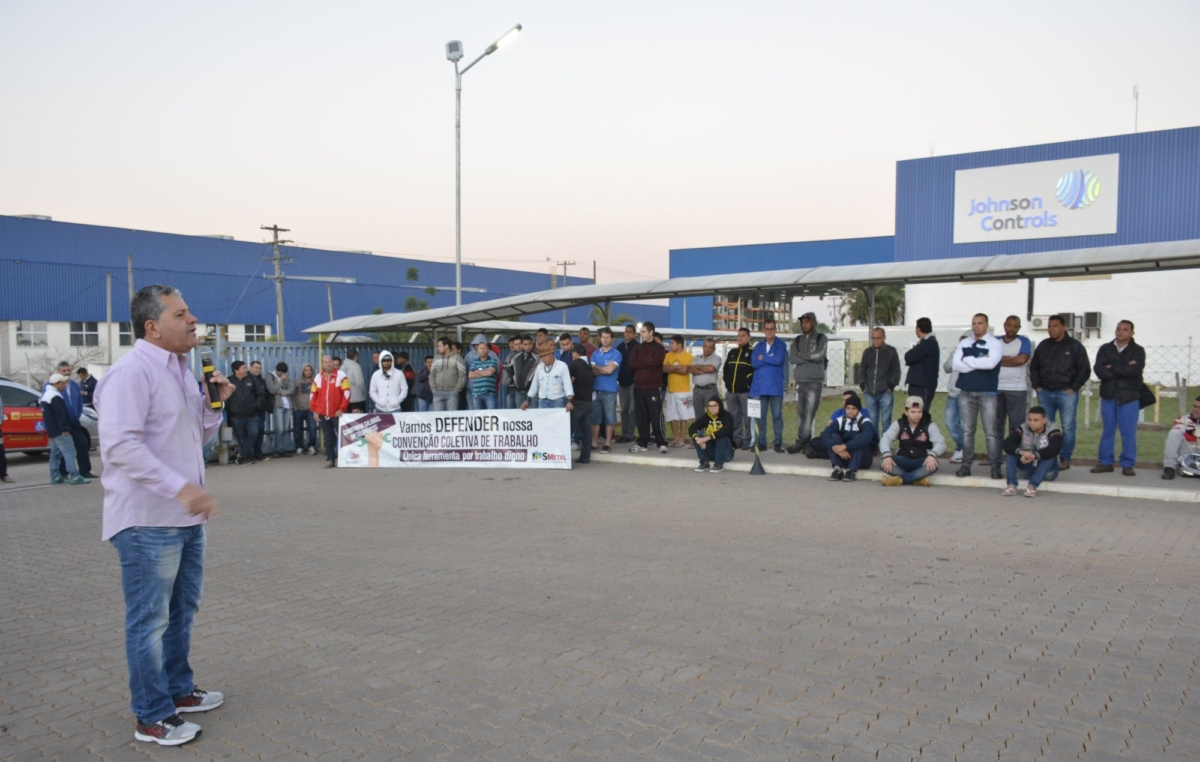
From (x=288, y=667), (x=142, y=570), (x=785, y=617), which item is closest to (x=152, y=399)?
(x=142, y=570)

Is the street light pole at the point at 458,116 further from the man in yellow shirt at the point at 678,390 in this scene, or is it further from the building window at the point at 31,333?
the building window at the point at 31,333

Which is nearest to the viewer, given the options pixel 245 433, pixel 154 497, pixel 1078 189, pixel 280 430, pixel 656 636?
pixel 154 497

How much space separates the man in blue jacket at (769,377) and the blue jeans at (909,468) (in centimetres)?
258

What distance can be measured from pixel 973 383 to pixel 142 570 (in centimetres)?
1024

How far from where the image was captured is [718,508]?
393 inches

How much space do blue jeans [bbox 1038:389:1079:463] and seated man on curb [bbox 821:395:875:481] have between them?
7.32ft

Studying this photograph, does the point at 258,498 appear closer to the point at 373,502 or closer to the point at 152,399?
the point at 373,502

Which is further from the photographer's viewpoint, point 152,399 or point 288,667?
point 288,667

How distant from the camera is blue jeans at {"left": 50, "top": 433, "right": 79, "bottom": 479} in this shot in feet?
45.6

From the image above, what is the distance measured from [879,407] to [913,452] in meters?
1.75

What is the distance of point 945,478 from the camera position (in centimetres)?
1145

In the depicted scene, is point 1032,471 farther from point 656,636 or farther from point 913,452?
point 656,636

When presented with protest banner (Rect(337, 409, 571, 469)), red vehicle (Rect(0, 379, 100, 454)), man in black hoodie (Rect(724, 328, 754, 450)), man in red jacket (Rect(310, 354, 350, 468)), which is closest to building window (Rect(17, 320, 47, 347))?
red vehicle (Rect(0, 379, 100, 454))

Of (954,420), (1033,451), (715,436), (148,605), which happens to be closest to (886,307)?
(954,420)
